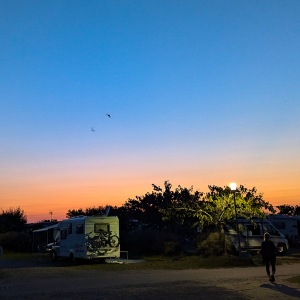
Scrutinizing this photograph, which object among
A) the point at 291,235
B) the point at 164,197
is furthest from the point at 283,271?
the point at 164,197

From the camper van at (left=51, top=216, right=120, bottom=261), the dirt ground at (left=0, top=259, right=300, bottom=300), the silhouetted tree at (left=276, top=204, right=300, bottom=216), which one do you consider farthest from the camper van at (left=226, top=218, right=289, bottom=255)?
the silhouetted tree at (left=276, top=204, right=300, bottom=216)

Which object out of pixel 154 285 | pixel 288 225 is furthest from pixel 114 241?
pixel 288 225

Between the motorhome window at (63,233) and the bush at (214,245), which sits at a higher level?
the motorhome window at (63,233)

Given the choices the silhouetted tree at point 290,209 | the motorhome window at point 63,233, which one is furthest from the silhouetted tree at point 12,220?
the silhouetted tree at point 290,209

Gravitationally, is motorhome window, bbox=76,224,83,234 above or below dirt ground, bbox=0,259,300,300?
above

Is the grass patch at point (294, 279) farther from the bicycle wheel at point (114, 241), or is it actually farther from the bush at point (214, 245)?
the bicycle wheel at point (114, 241)

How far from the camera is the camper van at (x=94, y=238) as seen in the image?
24.9 meters

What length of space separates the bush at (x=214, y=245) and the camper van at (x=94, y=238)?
15.5 ft

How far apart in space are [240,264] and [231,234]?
5074mm

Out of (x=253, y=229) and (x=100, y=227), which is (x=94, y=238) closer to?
(x=100, y=227)

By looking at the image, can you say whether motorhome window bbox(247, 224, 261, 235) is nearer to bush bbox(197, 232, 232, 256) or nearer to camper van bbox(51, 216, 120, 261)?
bush bbox(197, 232, 232, 256)

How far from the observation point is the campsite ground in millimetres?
12312

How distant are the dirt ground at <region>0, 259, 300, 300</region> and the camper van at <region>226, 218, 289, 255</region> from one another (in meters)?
7.03

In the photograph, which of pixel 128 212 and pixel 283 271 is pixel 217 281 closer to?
pixel 283 271
